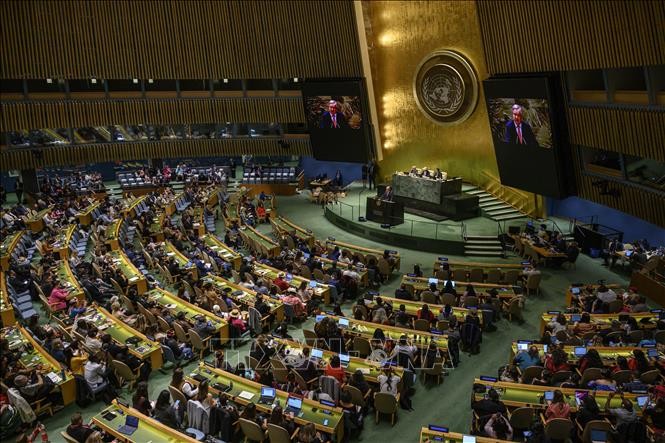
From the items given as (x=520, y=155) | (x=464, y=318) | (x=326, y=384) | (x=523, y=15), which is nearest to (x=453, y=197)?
(x=520, y=155)

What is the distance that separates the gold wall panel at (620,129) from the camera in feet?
43.4

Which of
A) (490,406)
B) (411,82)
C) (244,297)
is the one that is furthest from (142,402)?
(411,82)

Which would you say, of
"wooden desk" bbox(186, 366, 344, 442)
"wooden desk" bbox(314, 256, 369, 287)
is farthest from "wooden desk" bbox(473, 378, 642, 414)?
"wooden desk" bbox(314, 256, 369, 287)

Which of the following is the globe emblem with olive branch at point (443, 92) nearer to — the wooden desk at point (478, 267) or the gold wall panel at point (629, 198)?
the gold wall panel at point (629, 198)

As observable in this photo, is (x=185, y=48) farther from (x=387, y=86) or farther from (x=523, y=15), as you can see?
(x=523, y=15)

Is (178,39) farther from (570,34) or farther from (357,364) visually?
(357,364)

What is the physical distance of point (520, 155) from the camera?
18656 mm

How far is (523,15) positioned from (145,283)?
13322 mm

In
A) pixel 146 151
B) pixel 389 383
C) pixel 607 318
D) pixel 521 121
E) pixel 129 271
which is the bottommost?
pixel 607 318

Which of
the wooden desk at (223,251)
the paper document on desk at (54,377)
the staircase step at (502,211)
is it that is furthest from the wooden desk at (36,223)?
the staircase step at (502,211)

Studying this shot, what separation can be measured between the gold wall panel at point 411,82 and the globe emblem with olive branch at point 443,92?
2.30 feet

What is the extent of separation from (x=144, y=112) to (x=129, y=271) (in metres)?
12.9

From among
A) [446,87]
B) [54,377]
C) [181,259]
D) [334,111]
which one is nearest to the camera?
[54,377]

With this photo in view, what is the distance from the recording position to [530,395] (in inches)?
358
